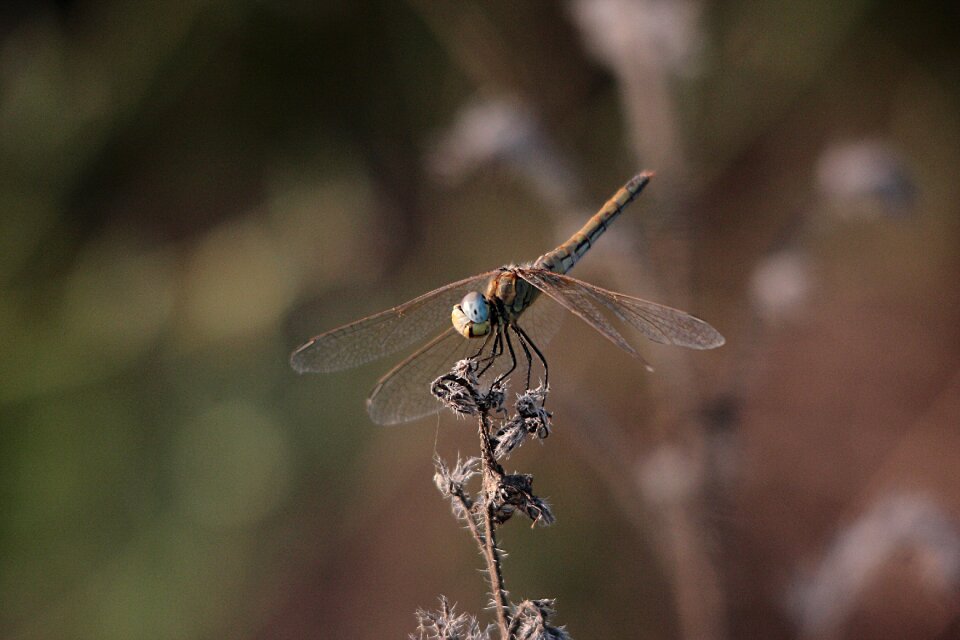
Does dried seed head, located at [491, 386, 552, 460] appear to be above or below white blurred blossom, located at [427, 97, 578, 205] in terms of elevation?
below

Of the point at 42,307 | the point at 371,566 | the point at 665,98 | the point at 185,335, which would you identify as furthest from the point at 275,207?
the point at 665,98

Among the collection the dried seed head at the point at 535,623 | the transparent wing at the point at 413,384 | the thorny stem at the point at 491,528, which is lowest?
the dried seed head at the point at 535,623

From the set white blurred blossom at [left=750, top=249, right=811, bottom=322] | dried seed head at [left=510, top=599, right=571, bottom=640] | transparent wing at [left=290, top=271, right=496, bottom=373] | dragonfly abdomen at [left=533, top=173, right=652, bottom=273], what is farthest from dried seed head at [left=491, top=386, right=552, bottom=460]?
white blurred blossom at [left=750, top=249, right=811, bottom=322]

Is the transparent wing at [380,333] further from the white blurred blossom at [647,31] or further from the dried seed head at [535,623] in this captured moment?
the white blurred blossom at [647,31]

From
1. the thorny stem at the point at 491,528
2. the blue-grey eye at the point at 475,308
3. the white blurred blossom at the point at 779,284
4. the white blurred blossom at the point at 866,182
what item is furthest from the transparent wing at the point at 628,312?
the white blurred blossom at the point at 866,182

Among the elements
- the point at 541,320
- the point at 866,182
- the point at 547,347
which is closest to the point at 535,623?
the point at 541,320

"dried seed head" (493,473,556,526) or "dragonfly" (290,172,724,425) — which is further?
"dragonfly" (290,172,724,425)

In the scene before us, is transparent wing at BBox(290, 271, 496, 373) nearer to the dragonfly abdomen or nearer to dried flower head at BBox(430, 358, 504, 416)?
the dragonfly abdomen

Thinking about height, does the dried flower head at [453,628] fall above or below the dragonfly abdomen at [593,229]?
below
